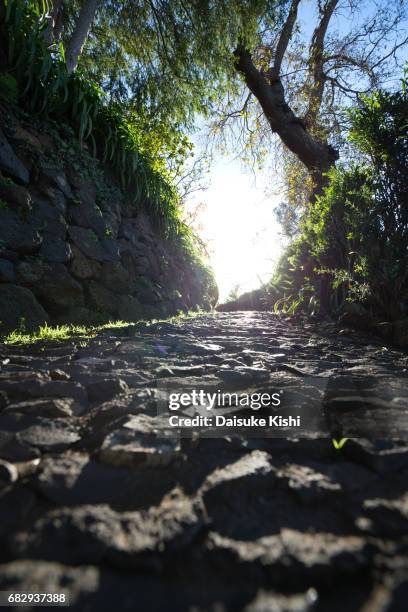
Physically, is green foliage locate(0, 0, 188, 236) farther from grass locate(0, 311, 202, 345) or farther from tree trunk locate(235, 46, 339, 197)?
grass locate(0, 311, 202, 345)

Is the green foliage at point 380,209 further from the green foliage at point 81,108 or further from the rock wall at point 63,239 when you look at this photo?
the green foliage at point 81,108

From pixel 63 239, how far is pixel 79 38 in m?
4.30

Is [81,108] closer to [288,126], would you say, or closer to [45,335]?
[45,335]

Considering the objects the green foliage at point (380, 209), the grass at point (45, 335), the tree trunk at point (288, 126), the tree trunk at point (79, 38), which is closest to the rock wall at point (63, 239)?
the grass at point (45, 335)

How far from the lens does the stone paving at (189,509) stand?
568 millimetres

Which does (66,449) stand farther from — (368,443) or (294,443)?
(368,443)

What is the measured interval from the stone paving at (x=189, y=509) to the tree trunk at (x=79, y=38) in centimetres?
617

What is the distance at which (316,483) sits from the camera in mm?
876

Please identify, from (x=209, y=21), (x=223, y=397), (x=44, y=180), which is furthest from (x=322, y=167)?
(x=223, y=397)

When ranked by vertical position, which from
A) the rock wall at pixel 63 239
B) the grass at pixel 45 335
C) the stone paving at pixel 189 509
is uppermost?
the rock wall at pixel 63 239

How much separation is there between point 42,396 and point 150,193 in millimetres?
5774

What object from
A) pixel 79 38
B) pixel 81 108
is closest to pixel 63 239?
pixel 81 108

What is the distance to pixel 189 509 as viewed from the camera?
0.77 meters

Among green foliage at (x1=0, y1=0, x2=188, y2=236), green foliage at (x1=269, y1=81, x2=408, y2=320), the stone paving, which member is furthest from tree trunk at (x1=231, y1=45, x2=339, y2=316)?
the stone paving
